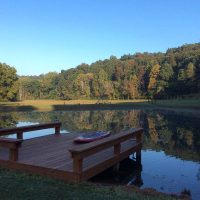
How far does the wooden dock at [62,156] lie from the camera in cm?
810

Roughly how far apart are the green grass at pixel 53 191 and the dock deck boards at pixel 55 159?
332 millimetres

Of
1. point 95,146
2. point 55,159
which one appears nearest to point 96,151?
point 95,146

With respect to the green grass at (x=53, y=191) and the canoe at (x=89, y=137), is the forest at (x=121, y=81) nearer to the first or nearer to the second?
the canoe at (x=89, y=137)

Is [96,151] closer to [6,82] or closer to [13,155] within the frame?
[13,155]

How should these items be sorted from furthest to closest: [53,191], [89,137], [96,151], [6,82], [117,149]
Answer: [6,82], [89,137], [117,149], [96,151], [53,191]

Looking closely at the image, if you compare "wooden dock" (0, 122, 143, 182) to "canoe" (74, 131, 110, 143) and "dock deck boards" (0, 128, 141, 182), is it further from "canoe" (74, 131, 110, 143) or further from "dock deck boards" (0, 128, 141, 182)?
"canoe" (74, 131, 110, 143)

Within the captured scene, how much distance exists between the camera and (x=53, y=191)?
22.7 ft

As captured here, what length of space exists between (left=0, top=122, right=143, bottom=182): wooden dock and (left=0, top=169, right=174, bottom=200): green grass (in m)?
0.37

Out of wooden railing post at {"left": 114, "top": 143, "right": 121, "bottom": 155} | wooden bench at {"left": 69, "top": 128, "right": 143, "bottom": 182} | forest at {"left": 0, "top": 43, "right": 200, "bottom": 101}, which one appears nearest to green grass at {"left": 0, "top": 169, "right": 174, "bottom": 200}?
wooden bench at {"left": 69, "top": 128, "right": 143, "bottom": 182}

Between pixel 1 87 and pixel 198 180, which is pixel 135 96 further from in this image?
pixel 198 180

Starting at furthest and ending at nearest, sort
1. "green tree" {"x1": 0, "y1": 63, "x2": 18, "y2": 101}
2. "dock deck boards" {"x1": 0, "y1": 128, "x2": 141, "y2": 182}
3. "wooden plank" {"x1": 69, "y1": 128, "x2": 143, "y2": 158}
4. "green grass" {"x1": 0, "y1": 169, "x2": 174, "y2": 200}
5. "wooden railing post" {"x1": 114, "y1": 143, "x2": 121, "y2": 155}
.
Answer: "green tree" {"x1": 0, "y1": 63, "x2": 18, "y2": 101}
"wooden railing post" {"x1": 114, "y1": 143, "x2": 121, "y2": 155}
"dock deck boards" {"x1": 0, "y1": 128, "x2": 141, "y2": 182}
"wooden plank" {"x1": 69, "y1": 128, "x2": 143, "y2": 158}
"green grass" {"x1": 0, "y1": 169, "x2": 174, "y2": 200}

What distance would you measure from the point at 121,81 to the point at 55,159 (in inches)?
3876

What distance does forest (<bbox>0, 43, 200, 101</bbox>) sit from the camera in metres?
78.0

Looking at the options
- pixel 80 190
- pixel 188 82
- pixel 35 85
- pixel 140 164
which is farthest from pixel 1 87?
pixel 80 190
